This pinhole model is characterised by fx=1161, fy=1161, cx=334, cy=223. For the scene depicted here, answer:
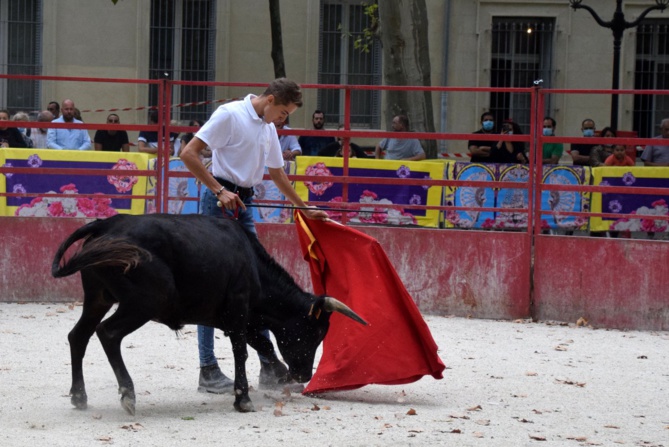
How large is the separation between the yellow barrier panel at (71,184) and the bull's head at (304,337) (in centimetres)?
476

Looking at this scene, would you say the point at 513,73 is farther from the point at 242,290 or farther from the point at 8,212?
the point at 242,290

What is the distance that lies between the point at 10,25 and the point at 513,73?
9.45 metres

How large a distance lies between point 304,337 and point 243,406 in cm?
58

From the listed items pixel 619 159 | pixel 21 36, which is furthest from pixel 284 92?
pixel 21 36

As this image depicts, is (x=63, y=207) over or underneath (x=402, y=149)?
underneath

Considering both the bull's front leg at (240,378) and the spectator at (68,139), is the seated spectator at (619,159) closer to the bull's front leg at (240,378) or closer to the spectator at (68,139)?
the spectator at (68,139)

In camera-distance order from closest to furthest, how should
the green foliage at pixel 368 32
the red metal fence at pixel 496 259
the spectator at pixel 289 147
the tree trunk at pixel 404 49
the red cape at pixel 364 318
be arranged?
the red cape at pixel 364 318, the red metal fence at pixel 496 259, the spectator at pixel 289 147, the tree trunk at pixel 404 49, the green foliage at pixel 368 32

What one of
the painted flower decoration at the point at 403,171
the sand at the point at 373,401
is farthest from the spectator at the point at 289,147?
the sand at the point at 373,401

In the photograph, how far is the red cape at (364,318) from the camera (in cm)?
691

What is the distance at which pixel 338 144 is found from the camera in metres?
12.3

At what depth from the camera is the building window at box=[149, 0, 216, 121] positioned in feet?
70.9

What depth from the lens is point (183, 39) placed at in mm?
21734

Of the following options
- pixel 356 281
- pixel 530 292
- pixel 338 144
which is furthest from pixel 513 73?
pixel 356 281

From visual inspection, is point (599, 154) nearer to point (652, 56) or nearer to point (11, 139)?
point (11, 139)
